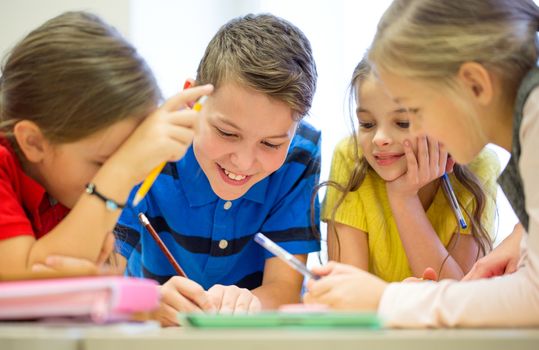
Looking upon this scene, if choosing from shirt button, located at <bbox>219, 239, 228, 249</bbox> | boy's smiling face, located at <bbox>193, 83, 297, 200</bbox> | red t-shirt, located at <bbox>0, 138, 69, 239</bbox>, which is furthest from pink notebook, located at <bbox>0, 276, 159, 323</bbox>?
shirt button, located at <bbox>219, 239, 228, 249</bbox>

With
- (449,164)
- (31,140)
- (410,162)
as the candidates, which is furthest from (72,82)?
(449,164)

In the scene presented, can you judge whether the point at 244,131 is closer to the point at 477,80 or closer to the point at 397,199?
the point at 397,199

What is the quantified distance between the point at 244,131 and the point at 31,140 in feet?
1.22

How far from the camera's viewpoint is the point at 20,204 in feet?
3.30

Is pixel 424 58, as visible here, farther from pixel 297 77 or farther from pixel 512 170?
pixel 297 77

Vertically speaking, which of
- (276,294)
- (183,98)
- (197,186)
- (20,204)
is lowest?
(276,294)

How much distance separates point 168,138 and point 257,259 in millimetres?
558

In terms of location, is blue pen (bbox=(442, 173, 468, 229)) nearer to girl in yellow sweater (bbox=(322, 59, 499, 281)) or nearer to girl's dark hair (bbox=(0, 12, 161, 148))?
girl in yellow sweater (bbox=(322, 59, 499, 281))

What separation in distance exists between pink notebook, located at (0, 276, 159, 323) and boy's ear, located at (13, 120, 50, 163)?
1.19ft

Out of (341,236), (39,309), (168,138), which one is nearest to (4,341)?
(39,309)

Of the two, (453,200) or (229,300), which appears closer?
(229,300)

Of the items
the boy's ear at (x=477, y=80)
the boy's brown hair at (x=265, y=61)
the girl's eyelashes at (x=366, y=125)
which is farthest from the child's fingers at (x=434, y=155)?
the boy's ear at (x=477, y=80)

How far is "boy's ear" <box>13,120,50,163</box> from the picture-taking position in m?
0.98

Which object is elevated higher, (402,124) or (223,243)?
(402,124)
